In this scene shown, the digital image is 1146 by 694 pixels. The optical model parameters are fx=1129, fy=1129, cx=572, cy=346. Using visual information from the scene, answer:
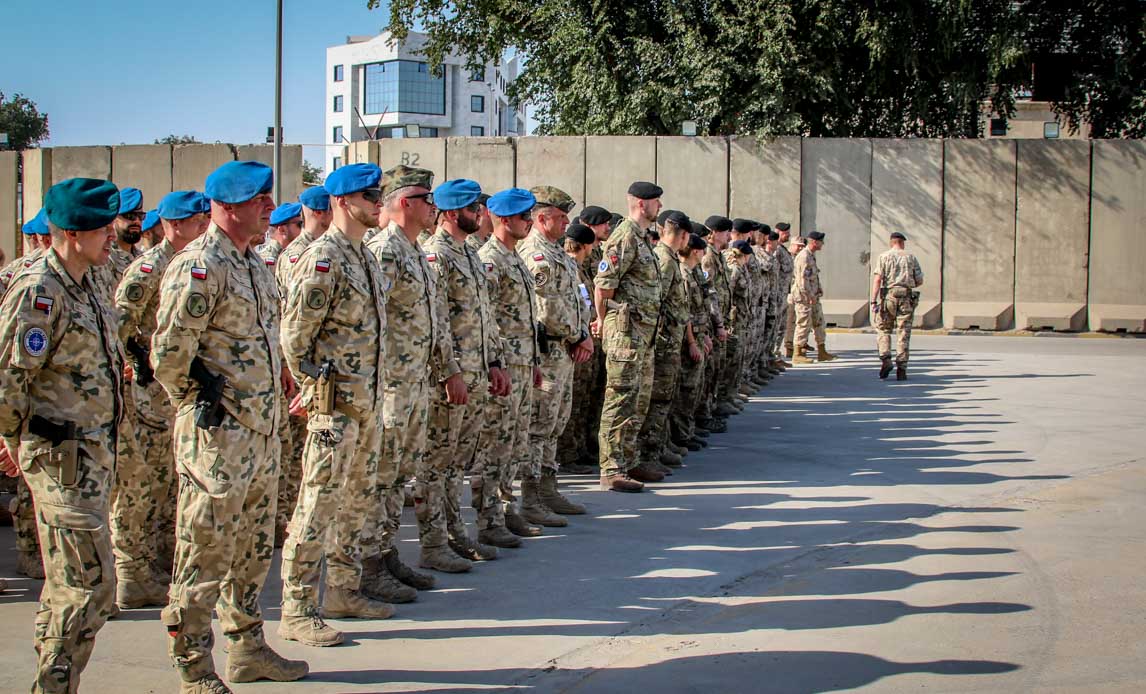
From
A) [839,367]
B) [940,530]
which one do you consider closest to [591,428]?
[940,530]

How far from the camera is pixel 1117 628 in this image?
5523 millimetres

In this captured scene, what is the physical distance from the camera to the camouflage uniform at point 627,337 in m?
8.77

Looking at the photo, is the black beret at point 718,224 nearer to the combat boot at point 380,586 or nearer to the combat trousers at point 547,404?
the combat trousers at point 547,404

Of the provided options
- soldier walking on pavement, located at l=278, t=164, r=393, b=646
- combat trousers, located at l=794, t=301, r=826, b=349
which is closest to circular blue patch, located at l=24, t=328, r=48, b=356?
soldier walking on pavement, located at l=278, t=164, r=393, b=646

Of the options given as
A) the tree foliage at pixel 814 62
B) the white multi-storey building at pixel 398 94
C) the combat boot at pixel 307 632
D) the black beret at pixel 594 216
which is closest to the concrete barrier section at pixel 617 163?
the tree foliage at pixel 814 62

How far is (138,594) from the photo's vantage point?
5832mm

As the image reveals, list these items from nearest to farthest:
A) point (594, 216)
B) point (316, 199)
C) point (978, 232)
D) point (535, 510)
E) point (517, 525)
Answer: point (316, 199) → point (517, 525) → point (535, 510) → point (594, 216) → point (978, 232)

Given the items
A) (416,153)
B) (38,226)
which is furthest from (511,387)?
(416,153)

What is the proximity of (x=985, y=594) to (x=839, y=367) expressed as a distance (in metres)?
11.7

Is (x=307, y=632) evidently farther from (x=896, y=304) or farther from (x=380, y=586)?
(x=896, y=304)

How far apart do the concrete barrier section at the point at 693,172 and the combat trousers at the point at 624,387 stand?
15.6m

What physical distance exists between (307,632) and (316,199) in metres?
3.01

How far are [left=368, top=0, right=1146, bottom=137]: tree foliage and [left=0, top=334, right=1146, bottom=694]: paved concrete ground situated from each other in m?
15.8

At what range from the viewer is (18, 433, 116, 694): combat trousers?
3.99 meters
